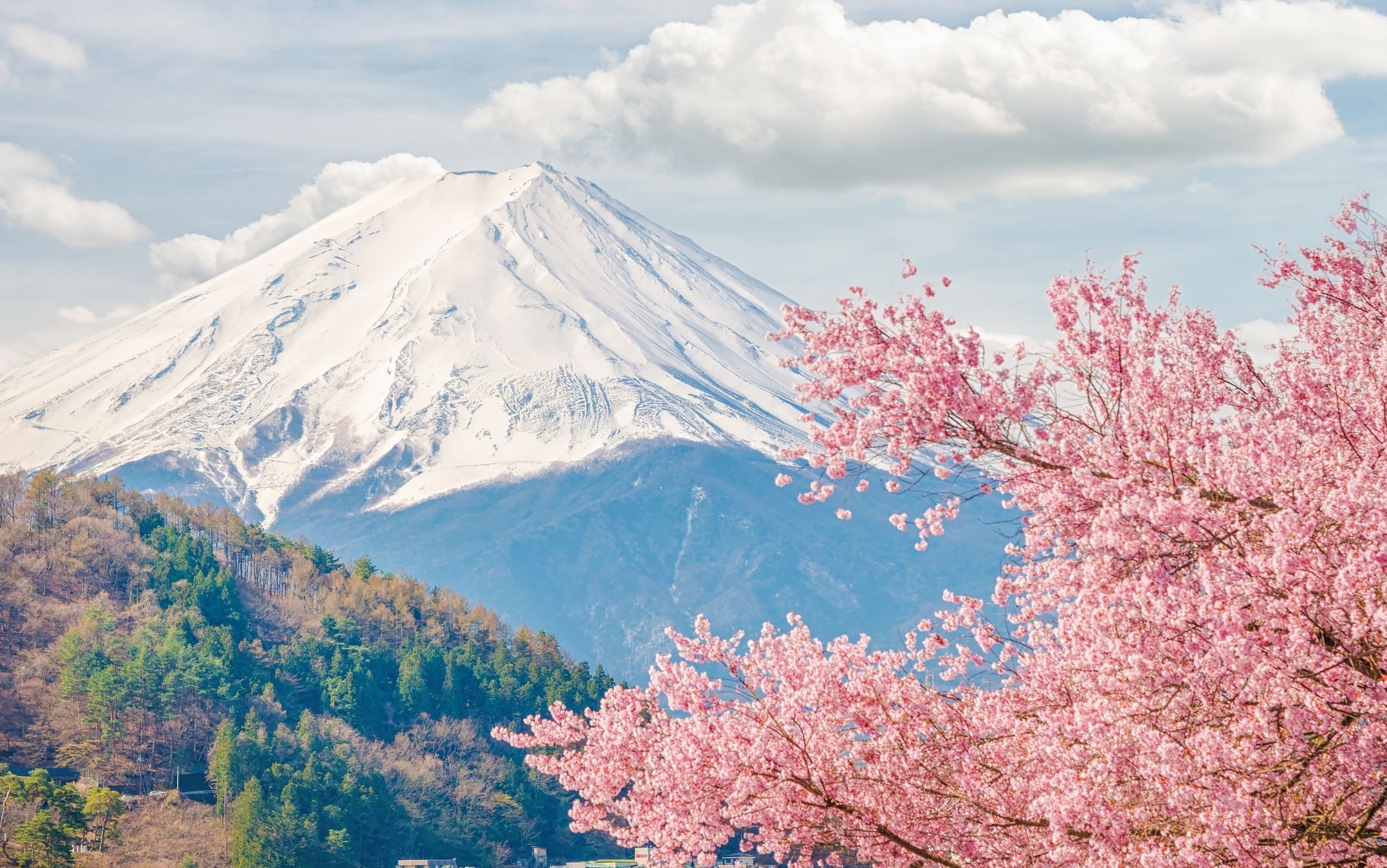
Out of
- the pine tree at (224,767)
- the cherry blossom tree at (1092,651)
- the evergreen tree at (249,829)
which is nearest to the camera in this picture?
the cherry blossom tree at (1092,651)

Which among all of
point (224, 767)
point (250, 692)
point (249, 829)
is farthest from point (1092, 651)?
point (250, 692)

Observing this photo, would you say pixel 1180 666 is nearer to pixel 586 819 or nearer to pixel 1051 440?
pixel 1051 440

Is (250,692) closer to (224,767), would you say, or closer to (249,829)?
(224,767)

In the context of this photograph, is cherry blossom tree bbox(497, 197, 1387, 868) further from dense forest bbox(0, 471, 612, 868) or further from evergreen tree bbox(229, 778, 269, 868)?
evergreen tree bbox(229, 778, 269, 868)

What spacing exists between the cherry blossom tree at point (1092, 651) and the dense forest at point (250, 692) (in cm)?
5508

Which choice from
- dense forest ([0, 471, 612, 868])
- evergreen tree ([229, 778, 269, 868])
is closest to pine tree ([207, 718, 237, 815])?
dense forest ([0, 471, 612, 868])

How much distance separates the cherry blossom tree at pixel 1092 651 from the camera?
296 inches

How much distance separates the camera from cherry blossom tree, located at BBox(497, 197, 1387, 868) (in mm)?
7516

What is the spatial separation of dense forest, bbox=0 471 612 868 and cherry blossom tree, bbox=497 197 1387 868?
181 ft

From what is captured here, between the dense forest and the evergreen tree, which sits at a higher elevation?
the dense forest

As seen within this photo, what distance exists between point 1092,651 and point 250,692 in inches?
3670

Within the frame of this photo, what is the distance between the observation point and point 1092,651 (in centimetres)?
829

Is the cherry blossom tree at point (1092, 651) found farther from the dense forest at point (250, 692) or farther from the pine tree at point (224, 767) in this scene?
the pine tree at point (224, 767)

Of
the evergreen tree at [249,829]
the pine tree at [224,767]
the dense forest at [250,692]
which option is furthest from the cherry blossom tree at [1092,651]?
the pine tree at [224,767]
